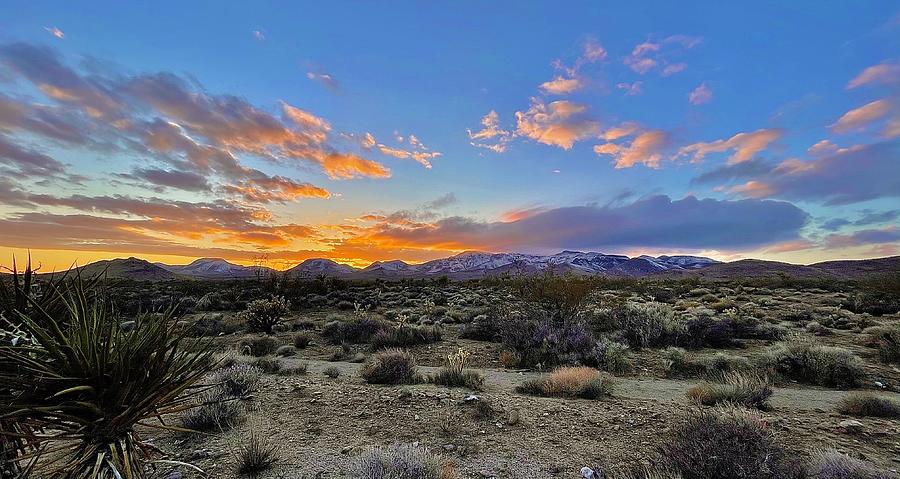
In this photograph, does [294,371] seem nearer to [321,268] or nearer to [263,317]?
[263,317]

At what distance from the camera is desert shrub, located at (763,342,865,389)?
30.2ft

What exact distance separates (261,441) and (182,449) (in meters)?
1.08

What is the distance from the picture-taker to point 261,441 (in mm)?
5746

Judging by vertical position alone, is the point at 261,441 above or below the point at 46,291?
below

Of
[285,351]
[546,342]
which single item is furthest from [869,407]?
[285,351]

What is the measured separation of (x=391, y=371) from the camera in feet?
29.7

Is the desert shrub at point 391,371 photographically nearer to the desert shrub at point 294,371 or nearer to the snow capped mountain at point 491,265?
the desert shrub at point 294,371

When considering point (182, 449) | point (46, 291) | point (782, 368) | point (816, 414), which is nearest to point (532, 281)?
point (782, 368)

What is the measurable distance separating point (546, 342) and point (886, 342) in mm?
9200

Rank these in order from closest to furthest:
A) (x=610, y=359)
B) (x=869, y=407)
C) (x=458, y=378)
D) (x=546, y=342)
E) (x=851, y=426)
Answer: (x=851, y=426) → (x=869, y=407) → (x=458, y=378) → (x=610, y=359) → (x=546, y=342)

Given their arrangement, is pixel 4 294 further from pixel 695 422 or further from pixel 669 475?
pixel 695 422

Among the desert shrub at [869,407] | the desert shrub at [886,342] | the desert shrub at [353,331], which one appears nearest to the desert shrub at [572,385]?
the desert shrub at [869,407]

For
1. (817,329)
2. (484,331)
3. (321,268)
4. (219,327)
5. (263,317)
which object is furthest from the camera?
(321,268)

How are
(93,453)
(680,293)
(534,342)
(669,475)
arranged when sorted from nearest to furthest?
(93,453)
(669,475)
(534,342)
(680,293)
